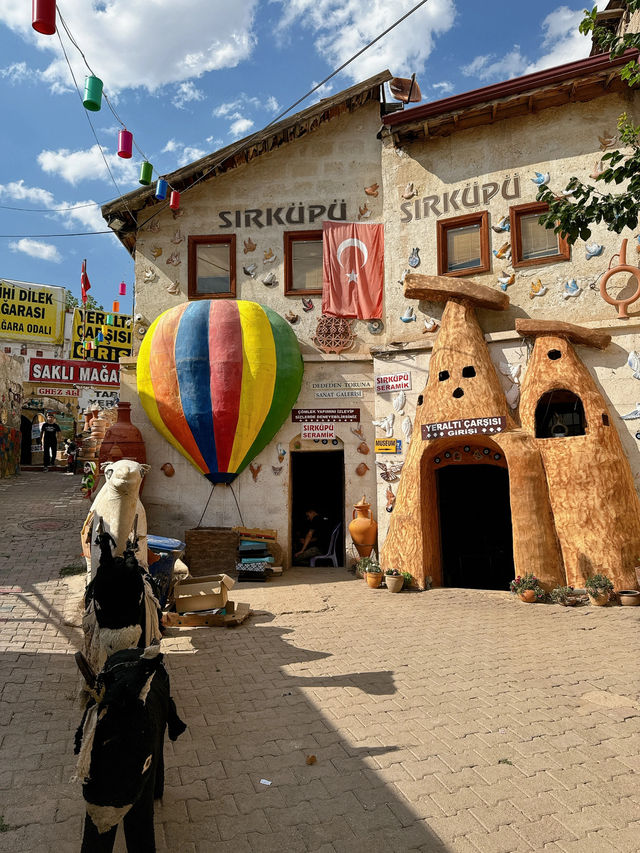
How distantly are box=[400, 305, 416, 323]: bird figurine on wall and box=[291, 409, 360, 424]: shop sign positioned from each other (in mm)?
2146

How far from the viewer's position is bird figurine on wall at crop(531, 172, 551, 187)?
11.0m

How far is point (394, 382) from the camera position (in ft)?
38.4

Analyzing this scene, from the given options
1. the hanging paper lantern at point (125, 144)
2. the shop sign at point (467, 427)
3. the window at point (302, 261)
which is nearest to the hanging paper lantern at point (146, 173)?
the hanging paper lantern at point (125, 144)

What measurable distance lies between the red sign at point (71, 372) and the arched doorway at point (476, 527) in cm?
1914

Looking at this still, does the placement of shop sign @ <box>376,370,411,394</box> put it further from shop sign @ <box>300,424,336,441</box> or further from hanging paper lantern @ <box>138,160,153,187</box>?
hanging paper lantern @ <box>138,160,153,187</box>

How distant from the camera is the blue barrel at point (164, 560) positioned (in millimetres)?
7637

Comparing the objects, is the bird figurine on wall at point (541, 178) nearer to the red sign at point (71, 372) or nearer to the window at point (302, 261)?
the window at point (302, 261)

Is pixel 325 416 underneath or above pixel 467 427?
above

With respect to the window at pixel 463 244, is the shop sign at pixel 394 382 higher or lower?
lower

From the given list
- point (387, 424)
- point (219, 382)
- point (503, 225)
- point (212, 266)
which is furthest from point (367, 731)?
point (212, 266)

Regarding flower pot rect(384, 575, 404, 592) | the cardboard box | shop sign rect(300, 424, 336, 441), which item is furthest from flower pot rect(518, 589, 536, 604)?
shop sign rect(300, 424, 336, 441)

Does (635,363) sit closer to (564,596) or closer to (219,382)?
(564,596)

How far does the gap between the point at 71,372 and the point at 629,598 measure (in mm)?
25057

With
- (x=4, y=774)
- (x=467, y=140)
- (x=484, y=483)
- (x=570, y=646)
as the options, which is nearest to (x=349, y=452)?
(x=484, y=483)
